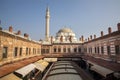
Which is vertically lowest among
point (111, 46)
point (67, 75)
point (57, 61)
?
point (57, 61)

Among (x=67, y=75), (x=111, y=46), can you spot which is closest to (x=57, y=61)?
(x=111, y=46)

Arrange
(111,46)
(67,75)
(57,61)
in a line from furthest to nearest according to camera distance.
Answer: (57,61), (111,46), (67,75)

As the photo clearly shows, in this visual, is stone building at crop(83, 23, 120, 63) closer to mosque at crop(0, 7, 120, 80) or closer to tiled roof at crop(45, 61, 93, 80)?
mosque at crop(0, 7, 120, 80)

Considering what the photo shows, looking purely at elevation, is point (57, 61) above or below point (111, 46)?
below

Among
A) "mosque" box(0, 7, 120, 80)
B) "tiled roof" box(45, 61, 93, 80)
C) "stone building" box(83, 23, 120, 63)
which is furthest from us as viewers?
"stone building" box(83, 23, 120, 63)

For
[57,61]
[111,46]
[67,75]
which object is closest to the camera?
[67,75]

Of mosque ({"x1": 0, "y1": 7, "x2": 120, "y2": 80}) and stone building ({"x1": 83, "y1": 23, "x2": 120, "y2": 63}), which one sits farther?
stone building ({"x1": 83, "y1": 23, "x2": 120, "y2": 63})

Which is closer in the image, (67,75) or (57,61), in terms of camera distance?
(67,75)

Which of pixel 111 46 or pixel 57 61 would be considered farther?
pixel 57 61

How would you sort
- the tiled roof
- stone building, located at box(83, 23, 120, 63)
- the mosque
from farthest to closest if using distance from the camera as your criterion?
stone building, located at box(83, 23, 120, 63) → the mosque → the tiled roof

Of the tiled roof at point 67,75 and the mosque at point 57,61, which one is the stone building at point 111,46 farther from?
the tiled roof at point 67,75

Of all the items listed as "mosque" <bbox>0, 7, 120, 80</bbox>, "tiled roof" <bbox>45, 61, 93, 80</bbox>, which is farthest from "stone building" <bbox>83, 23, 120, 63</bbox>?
"tiled roof" <bbox>45, 61, 93, 80</bbox>

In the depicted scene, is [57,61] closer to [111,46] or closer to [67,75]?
[111,46]

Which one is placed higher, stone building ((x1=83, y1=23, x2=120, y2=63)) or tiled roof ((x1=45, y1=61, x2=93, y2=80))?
stone building ((x1=83, y1=23, x2=120, y2=63))
